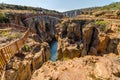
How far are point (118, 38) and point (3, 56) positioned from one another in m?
17.5

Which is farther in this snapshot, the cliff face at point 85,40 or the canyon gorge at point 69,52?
the cliff face at point 85,40

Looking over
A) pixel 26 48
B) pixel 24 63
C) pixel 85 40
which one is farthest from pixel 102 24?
Result: pixel 24 63

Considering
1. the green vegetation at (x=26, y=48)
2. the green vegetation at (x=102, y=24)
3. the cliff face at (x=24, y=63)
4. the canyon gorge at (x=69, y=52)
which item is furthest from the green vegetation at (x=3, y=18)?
the green vegetation at (x=26, y=48)

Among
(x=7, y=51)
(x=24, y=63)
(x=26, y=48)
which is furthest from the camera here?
(x=26, y=48)

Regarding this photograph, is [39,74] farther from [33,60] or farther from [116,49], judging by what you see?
[116,49]

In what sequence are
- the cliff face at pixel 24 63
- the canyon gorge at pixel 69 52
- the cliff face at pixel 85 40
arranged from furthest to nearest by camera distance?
the cliff face at pixel 85 40 → the cliff face at pixel 24 63 → the canyon gorge at pixel 69 52

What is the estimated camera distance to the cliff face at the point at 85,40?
1088 inches

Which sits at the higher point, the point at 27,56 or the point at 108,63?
the point at 108,63

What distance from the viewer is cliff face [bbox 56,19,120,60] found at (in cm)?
2763

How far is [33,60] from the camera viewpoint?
1809 cm

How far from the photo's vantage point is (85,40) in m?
35.2

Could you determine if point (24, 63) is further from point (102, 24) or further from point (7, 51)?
point (102, 24)

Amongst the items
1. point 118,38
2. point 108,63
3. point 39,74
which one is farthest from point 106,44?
point 39,74

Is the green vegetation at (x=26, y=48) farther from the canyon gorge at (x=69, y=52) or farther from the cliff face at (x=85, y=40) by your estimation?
the cliff face at (x=85, y=40)
